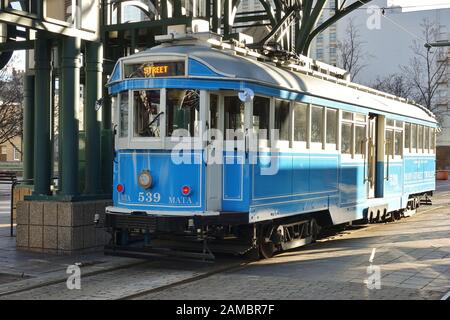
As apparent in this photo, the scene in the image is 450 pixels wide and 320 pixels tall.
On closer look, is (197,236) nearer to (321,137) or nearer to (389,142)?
(321,137)

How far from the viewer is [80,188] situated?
1206 cm

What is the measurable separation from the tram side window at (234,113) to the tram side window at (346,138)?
3649 mm

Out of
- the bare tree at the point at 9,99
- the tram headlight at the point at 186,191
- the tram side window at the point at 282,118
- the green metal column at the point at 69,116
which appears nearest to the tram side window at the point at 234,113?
the tram side window at the point at 282,118

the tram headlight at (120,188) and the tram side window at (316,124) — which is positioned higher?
the tram side window at (316,124)

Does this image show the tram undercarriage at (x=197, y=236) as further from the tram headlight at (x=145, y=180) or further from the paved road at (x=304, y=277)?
the tram headlight at (x=145, y=180)

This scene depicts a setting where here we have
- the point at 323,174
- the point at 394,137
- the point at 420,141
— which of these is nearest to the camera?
the point at 323,174

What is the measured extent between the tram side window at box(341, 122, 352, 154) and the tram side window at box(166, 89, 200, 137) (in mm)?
4301

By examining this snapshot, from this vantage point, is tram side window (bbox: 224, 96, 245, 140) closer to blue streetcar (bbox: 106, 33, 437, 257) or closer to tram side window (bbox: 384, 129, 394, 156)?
blue streetcar (bbox: 106, 33, 437, 257)

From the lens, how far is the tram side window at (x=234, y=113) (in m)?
9.82

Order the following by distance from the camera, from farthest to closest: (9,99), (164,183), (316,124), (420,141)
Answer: (9,99) < (420,141) < (316,124) < (164,183)

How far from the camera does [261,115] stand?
1002cm

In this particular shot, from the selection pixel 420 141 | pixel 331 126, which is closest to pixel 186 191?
pixel 331 126

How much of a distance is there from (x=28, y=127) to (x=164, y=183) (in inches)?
272
